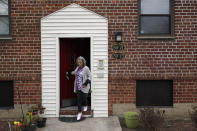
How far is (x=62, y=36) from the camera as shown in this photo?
6840mm

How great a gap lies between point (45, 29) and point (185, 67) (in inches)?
185

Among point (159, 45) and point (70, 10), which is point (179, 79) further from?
point (70, 10)

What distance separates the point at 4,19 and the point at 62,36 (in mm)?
2014

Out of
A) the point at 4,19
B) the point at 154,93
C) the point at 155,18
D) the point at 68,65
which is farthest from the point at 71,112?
the point at 155,18

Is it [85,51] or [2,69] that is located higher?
[85,51]

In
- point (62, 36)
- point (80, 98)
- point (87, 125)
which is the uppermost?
point (62, 36)

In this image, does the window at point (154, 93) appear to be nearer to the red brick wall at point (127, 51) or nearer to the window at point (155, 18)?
the red brick wall at point (127, 51)

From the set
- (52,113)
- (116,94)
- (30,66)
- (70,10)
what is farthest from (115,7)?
(52,113)

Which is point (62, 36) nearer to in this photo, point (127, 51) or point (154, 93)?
point (127, 51)

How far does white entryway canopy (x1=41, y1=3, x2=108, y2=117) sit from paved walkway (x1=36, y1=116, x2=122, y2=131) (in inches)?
26.6

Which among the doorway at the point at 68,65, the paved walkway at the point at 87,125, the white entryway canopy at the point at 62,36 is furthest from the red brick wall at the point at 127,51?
the doorway at the point at 68,65

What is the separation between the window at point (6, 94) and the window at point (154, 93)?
417 cm

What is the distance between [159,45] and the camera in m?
6.91

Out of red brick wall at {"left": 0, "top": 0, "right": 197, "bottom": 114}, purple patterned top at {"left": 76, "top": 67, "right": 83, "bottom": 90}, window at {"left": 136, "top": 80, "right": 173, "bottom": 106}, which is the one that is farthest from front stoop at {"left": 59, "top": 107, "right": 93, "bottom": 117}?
window at {"left": 136, "top": 80, "right": 173, "bottom": 106}
